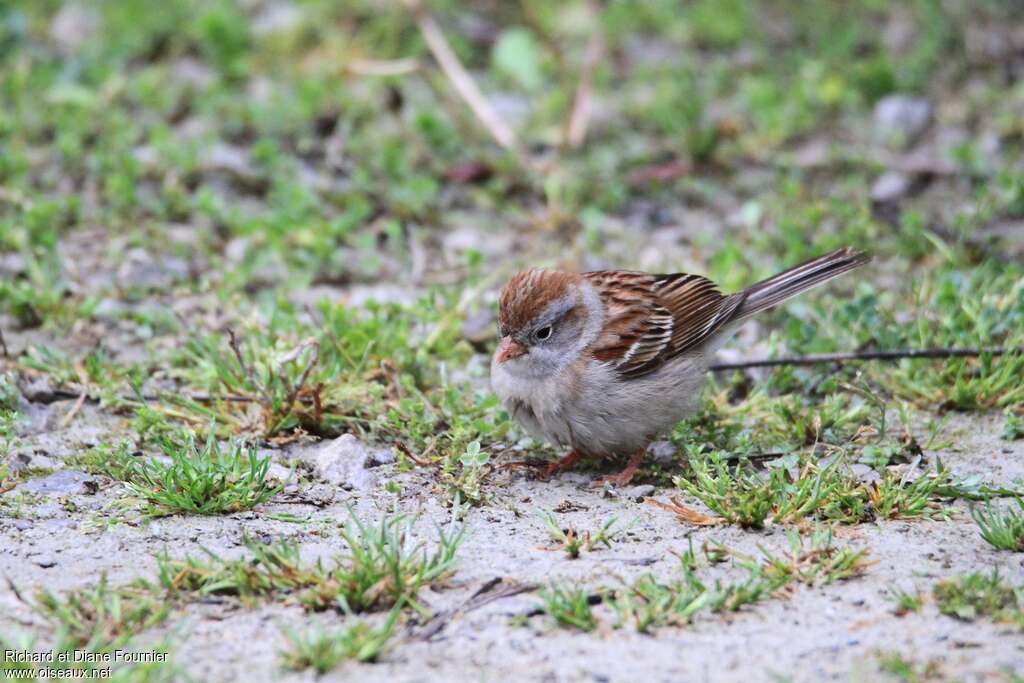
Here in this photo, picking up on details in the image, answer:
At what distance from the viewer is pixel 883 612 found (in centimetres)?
370

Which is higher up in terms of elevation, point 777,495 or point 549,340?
point 549,340

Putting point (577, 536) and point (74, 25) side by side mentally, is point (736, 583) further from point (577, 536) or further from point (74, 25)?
point (74, 25)

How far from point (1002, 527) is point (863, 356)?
138 centimetres

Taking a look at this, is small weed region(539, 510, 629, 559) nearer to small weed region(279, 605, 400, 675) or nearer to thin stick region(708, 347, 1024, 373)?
small weed region(279, 605, 400, 675)

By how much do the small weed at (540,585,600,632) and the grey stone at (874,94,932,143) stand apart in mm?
5136

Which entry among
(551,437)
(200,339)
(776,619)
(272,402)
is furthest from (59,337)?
(776,619)

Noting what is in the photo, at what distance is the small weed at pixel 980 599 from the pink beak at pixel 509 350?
185 centimetres

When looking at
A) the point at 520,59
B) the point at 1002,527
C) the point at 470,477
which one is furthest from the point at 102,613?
the point at 520,59

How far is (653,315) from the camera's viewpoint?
516cm

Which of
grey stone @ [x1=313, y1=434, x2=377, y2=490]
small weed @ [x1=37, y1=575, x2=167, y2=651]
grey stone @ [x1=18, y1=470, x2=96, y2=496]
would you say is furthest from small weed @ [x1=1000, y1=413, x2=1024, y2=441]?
grey stone @ [x1=18, y1=470, x2=96, y2=496]

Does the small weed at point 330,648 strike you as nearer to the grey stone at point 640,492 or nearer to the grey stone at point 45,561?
the grey stone at point 45,561

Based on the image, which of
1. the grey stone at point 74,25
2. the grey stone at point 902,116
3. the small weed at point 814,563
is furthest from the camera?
the grey stone at point 74,25

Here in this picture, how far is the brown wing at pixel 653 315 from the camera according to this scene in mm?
4965

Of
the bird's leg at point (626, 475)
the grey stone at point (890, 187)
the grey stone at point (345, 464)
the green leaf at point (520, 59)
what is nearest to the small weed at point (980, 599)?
the bird's leg at point (626, 475)
